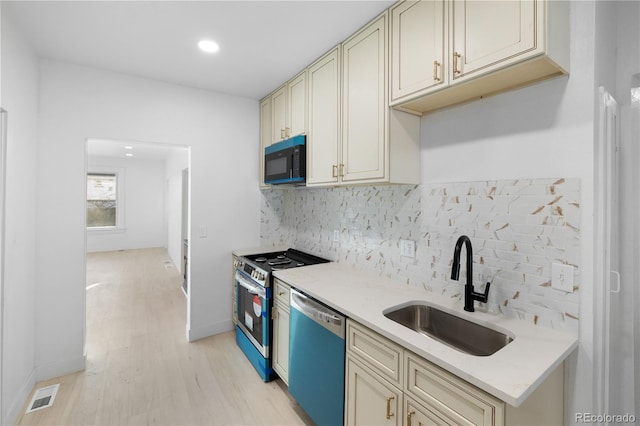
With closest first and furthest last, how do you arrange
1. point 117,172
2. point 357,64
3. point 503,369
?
point 503,369, point 357,64, point 117,172

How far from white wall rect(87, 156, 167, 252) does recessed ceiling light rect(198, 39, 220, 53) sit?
685cm

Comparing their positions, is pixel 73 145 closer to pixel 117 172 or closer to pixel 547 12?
pixel 547 12

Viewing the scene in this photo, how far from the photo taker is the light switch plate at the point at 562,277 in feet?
4.18

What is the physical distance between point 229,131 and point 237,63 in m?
0.88

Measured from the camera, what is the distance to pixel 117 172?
24.7 feet

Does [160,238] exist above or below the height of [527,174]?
below

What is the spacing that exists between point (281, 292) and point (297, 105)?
160 centimetres

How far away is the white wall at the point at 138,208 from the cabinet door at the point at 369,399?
7981 mm

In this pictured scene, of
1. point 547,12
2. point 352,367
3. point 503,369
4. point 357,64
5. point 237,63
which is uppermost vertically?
point 237,63

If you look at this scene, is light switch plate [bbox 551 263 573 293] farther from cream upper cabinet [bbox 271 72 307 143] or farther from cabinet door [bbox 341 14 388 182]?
cream upper cabinet [bbox 271 72 307 143]

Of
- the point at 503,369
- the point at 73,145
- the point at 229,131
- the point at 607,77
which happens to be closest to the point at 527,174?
the point at 607,77

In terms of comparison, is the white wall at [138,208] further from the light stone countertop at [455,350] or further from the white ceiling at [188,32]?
the light stone countertop at [455,350]

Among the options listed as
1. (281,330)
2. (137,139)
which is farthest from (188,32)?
(281,330)

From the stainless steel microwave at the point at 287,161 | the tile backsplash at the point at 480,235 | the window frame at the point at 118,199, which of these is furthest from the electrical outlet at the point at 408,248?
the window frame at the point at 118,199
